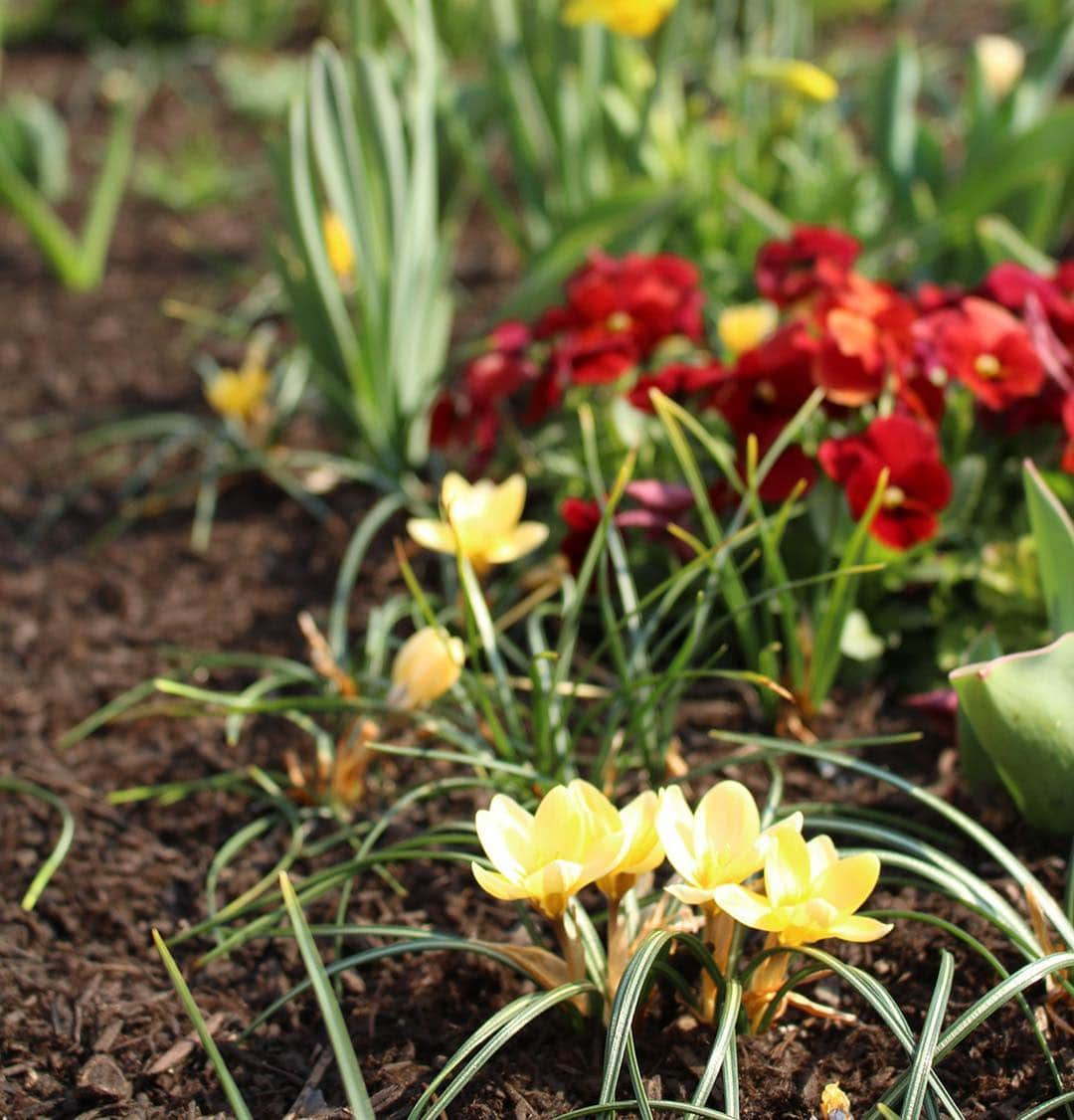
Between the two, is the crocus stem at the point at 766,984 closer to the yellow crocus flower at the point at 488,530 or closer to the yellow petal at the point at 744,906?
the yellow petal at the point at 744,906

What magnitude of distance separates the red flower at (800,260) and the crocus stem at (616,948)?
1118 millimetres

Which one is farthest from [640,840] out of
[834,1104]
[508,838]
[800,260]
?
[800,260]

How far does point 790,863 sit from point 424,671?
56cm

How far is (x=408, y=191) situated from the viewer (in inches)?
90.7

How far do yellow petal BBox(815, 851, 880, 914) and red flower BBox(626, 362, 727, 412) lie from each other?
2.52ft

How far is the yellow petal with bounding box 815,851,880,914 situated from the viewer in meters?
1.11

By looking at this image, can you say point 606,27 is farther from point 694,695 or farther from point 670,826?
point 670,826

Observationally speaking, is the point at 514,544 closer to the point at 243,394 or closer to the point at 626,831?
the point at 626,831

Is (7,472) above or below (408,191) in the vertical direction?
below

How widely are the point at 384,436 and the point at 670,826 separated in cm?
127

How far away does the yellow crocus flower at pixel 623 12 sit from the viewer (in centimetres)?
227

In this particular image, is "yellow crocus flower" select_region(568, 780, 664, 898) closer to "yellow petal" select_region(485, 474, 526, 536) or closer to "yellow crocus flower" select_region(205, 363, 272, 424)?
"yellow petal" select_region(485, 474, 526, 536)

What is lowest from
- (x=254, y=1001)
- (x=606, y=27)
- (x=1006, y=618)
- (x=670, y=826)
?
(x=254, y=1001)

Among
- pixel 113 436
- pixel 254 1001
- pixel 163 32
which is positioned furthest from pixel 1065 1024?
pixel 163 32
